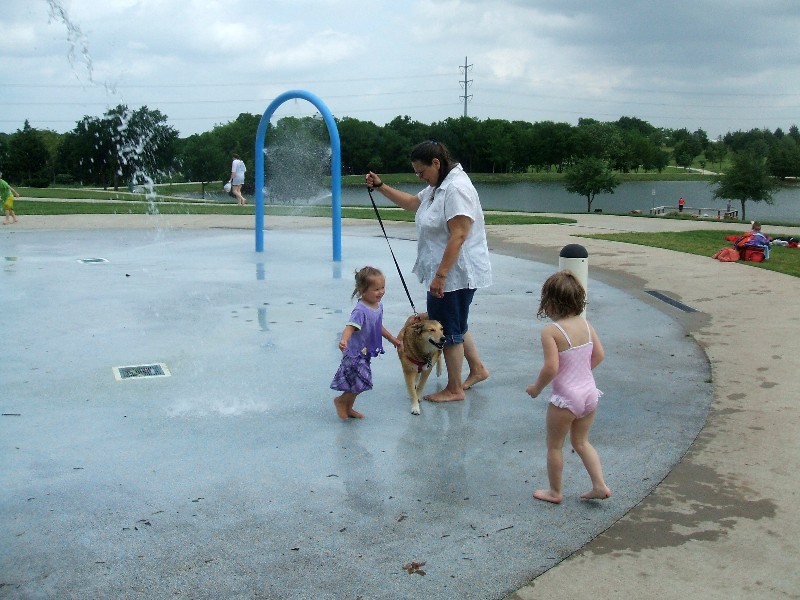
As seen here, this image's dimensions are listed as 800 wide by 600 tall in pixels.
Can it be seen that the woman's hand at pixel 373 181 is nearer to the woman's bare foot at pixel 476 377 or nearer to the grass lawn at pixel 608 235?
the woman's bare foot at pixel 476 377

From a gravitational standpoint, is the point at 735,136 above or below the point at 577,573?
above

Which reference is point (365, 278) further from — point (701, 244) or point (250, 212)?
point (250, 212)

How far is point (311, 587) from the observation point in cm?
308

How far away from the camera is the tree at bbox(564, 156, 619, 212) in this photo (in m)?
65.7

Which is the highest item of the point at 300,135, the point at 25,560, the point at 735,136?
the point at 735,136

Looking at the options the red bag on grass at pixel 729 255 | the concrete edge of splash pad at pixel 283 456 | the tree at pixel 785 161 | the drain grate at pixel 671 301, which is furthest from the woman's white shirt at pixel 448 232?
the tree at pixel 785 161

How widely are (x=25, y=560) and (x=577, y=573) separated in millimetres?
2220

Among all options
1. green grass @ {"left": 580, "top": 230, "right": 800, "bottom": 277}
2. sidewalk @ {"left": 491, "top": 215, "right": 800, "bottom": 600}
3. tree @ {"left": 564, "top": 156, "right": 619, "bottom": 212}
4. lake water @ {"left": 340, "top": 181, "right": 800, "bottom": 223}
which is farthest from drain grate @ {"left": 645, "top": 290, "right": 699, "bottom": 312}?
tree @ {"left": 564, "top": 156, "right": 619, "bottom": 212}

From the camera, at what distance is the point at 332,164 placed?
1213 centimetres

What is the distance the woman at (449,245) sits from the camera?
516cm

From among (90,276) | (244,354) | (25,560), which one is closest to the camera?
(25,560)

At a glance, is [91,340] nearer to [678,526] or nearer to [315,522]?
[315,522]

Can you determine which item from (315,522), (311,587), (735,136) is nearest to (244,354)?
(315,522)

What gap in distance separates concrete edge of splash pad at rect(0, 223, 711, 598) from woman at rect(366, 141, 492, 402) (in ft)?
1.60
